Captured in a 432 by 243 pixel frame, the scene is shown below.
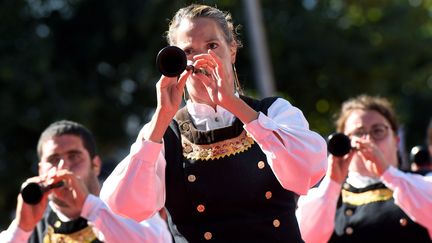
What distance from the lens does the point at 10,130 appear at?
13.4 metres

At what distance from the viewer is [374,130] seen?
6.50m

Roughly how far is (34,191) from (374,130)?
2030 millimetres

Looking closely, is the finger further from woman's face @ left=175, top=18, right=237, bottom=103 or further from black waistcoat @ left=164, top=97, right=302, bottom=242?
black waistcoat @ left=164, top=97, right=302, bottom=242

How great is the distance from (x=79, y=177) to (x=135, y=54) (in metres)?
8.16

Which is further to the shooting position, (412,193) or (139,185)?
(412,193)

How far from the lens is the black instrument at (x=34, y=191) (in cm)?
561

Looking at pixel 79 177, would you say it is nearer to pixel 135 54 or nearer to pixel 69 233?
pixel 69 233

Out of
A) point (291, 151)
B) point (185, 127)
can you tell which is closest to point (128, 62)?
point (185, 127)

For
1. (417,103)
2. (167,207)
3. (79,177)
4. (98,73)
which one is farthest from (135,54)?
(167,207)

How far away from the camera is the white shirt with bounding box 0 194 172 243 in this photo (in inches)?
217

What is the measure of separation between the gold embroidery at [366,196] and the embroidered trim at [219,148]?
7.10 feet

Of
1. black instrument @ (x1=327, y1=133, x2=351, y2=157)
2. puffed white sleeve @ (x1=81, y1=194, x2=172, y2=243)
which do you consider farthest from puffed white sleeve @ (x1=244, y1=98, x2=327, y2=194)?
black instrument @ (x1=327, y1=133, x2=351, y2=157)

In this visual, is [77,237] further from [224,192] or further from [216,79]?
[216,79]

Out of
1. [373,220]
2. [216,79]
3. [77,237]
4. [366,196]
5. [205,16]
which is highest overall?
[205,16]
